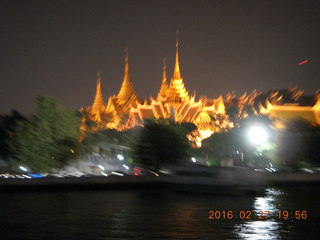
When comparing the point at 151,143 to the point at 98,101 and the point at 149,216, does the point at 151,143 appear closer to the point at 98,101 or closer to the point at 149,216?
the point at 149,216

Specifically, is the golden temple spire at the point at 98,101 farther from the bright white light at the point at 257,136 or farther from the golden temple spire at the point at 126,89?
the bright white light at the point at 257,136

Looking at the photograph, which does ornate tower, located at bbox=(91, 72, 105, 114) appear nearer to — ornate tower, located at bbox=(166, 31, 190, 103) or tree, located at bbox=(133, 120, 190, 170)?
ornate tower, located at bbox=(166, 31, 190, 103)

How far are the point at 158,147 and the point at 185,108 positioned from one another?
2834cm

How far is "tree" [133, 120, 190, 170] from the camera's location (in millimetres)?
33844

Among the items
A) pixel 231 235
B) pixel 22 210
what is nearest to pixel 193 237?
pixel 231 235

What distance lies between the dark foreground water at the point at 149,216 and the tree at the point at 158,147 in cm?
1081

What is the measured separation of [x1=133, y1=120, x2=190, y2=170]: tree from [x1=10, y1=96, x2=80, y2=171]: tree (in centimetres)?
389

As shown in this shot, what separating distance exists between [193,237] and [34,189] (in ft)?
39.9

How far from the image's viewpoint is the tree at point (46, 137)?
30.2 metres

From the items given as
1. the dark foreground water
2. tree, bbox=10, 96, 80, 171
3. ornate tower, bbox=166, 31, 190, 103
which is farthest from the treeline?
ornate tower, bbox=166, 31, 190, 103

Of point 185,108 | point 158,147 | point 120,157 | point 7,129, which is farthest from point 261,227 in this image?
point 185,108

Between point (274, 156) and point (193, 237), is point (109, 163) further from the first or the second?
point (193, 237)

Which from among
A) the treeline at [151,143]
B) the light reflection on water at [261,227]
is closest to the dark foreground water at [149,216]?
the light reflection on water at [261,227]

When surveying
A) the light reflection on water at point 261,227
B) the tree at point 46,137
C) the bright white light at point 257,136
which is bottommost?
the light reflection on water at point 261,227
